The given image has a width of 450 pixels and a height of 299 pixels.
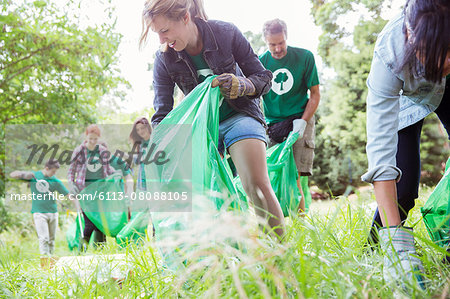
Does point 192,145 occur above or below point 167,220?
above

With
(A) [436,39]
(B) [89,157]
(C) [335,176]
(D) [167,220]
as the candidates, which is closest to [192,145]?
(D) [167,220]

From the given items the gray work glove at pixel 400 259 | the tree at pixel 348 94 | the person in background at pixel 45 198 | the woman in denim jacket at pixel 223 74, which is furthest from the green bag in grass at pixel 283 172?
the tree at pixel 348 94

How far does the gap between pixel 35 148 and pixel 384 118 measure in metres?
4.05

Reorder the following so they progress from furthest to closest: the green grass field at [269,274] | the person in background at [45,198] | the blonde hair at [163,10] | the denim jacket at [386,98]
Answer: the person in background at [45,198]
the blonde hair at [163,10]
the denim jacket at [386,98]
the green grass field at [269,274]

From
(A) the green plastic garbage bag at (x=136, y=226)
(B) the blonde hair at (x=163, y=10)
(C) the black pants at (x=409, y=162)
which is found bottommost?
(A) the green plastic garbage bag at (x=136, y=226)

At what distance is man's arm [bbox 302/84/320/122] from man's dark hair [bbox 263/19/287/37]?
0.47m

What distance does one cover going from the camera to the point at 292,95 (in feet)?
9.35

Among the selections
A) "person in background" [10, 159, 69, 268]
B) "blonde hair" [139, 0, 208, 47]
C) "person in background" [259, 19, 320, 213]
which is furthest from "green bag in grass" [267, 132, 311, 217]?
"person in background" [10, 159, 69, 268]

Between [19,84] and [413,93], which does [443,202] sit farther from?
[19,84]

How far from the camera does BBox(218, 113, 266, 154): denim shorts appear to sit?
1.56 metres

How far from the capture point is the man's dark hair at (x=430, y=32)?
3.05 feet

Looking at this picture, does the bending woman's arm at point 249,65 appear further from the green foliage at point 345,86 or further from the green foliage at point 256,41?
the green foliage at point 256,41

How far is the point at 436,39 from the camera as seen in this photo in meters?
0.93

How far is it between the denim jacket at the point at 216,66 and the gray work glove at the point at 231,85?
91mm
